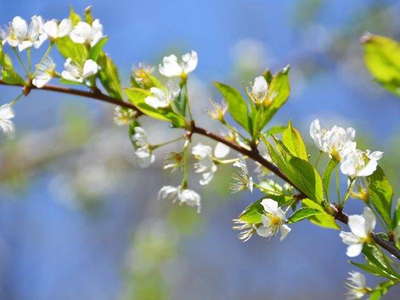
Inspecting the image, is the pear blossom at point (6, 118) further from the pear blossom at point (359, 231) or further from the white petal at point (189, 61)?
the pear blossom at point (359, 231)

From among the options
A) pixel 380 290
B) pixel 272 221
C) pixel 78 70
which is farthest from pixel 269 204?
pixel 78 70

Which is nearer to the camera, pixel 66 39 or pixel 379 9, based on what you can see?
pixel 66 39

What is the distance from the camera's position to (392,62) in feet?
1.47

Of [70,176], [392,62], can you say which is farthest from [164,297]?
[392,62]

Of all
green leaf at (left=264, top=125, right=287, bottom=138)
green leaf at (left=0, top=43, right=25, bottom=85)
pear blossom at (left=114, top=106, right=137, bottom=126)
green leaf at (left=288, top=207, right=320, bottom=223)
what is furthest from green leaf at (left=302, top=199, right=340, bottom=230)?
green leaf at (left=0, top=43, right=25, bottom=85)

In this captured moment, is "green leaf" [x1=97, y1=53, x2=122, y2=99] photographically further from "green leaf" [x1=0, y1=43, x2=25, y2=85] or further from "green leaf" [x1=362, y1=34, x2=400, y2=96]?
"green leaf" [x1=362, y1=34, x2=400, y2=96]

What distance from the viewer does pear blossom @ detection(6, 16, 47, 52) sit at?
63 centimetres

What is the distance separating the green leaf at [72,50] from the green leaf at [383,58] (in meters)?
0.30

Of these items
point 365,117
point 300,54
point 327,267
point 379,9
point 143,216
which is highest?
point 379,9

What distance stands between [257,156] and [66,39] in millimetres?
240

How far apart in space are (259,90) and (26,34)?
0.26m

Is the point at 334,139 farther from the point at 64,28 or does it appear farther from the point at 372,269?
the point at 64,28

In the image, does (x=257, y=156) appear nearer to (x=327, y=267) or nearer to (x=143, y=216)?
(x=143, y=216)

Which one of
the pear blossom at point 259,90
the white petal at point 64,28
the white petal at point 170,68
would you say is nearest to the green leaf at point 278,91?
the pear blossom at point 259,90
